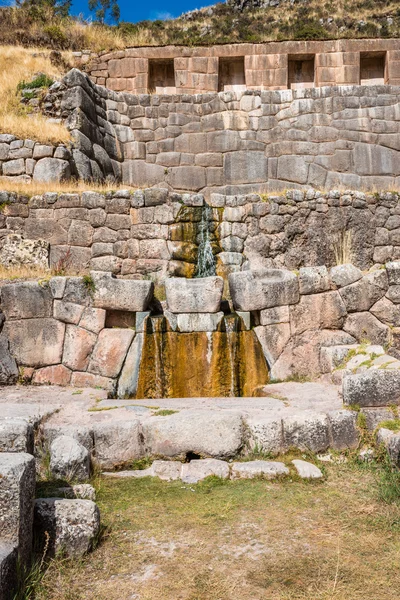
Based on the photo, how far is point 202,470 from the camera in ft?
16.1

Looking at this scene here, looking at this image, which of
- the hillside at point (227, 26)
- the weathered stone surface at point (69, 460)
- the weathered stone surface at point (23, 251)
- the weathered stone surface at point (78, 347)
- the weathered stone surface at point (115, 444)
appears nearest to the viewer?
the weathered stone surface at point (69, 460)

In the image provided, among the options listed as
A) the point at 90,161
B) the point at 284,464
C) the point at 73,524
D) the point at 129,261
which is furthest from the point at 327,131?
the point at 73,524

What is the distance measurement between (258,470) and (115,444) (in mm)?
1289

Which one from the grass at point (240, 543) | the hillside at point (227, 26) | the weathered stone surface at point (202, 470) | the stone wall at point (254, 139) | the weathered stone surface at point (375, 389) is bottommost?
the grass at point (240, 543)

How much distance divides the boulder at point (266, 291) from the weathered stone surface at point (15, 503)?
16.3 ft

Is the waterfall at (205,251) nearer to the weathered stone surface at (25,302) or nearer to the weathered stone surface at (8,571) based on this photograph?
the weathered stone surface at (25,302)

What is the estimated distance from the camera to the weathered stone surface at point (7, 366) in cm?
748

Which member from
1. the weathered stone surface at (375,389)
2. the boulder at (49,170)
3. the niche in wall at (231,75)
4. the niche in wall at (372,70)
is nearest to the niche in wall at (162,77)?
the niche in wall at (231,75)

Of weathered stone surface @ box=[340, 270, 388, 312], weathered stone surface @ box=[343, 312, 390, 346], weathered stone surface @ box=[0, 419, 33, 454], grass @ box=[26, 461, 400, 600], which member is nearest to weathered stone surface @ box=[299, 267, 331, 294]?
weathered stone surface @ box=[340, 270, 388, 312]

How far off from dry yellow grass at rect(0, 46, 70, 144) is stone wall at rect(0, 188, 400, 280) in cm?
272

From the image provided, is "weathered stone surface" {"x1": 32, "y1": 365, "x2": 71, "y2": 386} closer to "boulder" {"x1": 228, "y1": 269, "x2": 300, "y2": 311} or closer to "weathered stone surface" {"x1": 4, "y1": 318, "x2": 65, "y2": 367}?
"weathered stone surface" {"x1": 4, "y1": 318, "x2": 65, "y2": 367}

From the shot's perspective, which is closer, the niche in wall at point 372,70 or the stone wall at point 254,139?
the stone wall at point 254,139

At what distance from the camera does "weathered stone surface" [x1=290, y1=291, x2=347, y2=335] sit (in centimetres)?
770

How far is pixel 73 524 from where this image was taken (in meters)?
3.51
